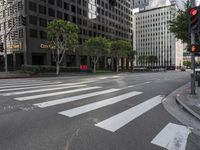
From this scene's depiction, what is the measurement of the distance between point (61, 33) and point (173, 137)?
29581 millimetres

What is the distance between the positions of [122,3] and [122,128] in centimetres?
8118

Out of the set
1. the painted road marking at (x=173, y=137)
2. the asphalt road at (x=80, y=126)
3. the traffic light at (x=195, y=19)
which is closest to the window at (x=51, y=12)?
the traffic light at (x=195, y=19)

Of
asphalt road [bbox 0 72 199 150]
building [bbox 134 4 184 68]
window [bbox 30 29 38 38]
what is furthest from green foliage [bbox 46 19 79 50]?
building [bbox 134 4 184 68]

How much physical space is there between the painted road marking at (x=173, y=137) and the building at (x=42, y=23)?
29.2 m

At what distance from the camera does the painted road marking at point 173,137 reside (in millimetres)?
3910

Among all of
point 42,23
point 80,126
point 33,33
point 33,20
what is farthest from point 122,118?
point 42,23

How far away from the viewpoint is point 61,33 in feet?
103

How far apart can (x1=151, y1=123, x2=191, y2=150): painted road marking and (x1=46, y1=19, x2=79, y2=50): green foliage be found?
93.0 feet

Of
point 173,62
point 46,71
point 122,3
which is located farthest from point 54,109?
point 173,62

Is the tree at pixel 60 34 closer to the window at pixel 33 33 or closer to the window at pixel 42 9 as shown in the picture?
the window at pixel 33 33

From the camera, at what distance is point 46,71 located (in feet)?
103

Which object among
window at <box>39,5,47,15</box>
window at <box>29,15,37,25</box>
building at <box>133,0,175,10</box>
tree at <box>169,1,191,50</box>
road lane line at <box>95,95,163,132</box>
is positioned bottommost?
road lane line at <box>95,95,163,132</box>

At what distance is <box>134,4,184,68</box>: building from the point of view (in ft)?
409

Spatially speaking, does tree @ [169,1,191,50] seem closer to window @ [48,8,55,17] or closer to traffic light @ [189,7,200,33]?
traffic light @ [189,7,200,33]
